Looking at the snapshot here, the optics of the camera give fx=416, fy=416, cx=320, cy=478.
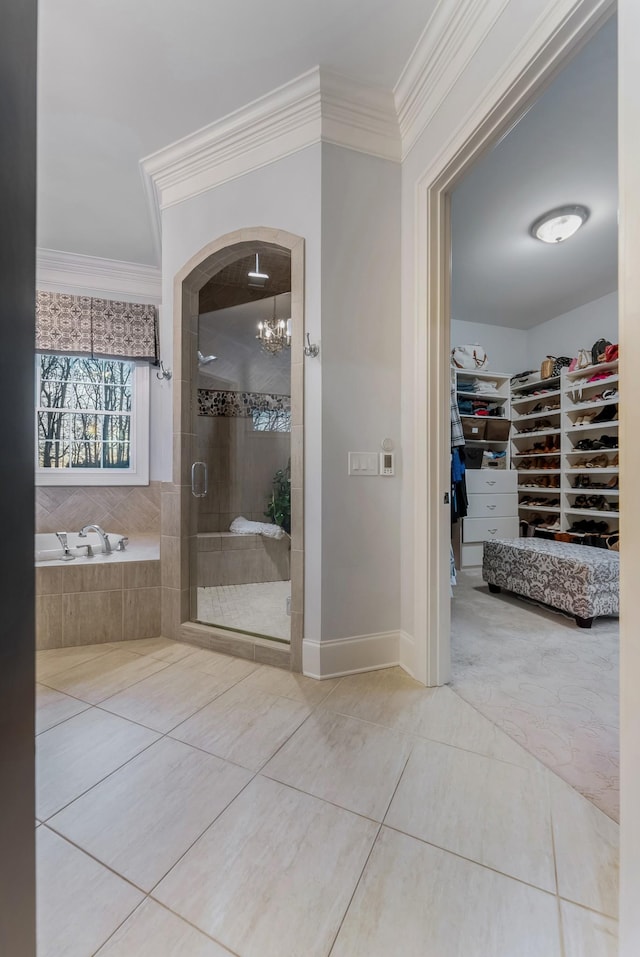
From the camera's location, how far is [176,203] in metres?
2.54

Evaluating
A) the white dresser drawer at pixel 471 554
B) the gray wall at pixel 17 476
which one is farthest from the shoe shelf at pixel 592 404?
the gray wall at pixel 17 476

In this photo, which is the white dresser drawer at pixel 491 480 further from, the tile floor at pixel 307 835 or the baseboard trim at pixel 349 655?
the tile floor at pixel 307 835

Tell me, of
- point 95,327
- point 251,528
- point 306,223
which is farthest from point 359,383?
point 95,327

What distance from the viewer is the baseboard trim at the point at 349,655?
2.05 meters

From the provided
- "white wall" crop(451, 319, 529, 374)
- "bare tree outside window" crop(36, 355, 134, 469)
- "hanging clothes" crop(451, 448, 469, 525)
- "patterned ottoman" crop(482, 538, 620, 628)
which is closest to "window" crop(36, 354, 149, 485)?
"bare tree outside window" crop(36, 355, 134, 469)

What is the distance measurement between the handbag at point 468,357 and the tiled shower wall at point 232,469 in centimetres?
282

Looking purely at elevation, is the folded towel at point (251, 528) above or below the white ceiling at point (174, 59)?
below

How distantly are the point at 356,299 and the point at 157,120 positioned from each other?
4.80 feet

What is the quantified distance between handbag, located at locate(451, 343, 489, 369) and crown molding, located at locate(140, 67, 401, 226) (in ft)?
Answer: 8.77

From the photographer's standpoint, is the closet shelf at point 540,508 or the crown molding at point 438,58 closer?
the crown molding at point 438,58

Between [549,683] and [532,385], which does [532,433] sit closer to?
[532,385]

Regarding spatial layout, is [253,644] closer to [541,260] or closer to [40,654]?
[40,654]

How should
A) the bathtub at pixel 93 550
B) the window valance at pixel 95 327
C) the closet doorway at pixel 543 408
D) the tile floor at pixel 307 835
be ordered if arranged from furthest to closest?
the window valance at pixel 95 327, the bathtub at pixel 93 550, the closet doorway at pixel 543 408, the tile floor at pixel 307 835

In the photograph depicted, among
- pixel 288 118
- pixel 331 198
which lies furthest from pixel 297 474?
pixel 288 118
